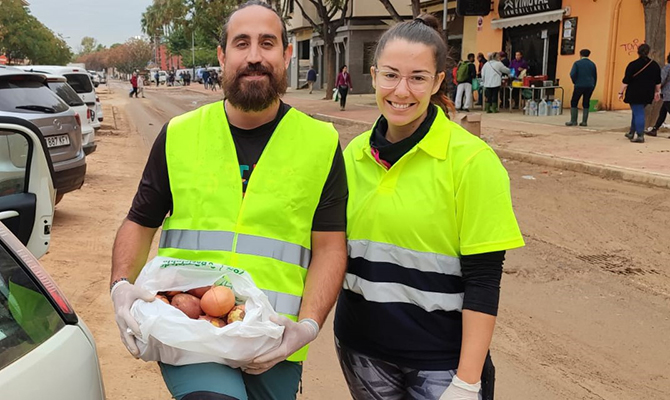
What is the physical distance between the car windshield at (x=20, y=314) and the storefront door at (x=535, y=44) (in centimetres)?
2087

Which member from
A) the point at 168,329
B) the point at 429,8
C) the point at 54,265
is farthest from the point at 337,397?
the point at 429,8

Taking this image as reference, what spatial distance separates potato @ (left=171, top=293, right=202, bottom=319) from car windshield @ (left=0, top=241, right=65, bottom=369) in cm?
35

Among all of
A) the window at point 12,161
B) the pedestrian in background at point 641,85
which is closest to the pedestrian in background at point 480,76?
the pedestrian in background at point 641,85

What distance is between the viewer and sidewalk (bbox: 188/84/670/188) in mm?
9430

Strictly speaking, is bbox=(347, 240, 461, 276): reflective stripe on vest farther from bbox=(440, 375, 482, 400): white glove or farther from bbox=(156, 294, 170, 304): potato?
bbox=(156, 294, 170, 304): potato

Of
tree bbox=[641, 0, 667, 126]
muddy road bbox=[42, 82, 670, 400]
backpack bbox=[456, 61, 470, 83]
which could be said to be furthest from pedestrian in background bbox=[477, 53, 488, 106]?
muddy road bbox=[42, 82, 670, 400]

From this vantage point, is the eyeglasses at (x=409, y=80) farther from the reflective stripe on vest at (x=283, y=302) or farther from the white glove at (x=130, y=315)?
the white glove at (x=130, y=315)

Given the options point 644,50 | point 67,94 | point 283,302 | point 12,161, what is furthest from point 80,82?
point 283,302

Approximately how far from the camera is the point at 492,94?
19.2 m

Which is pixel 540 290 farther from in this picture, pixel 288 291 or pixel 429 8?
pixel 429 8

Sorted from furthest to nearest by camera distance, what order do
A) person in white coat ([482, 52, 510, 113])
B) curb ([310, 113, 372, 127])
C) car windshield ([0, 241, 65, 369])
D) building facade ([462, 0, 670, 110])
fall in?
1. person in white coat ([482, 52, 510, 113])
2. building facade ([462, 0, 670, 110])
3. curb ([310, 113, 372, 127])
4. car windshield ([0, 241, 65, 369])

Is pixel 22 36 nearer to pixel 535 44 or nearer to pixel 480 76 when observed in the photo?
pixel 480 76

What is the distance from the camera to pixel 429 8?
27.3 meters

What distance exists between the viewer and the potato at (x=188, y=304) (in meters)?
1.71
